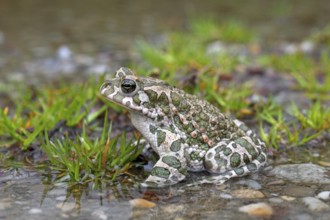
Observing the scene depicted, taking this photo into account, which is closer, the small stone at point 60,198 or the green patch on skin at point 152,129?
the small stone at point 60,198

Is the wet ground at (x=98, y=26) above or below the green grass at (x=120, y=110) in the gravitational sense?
above

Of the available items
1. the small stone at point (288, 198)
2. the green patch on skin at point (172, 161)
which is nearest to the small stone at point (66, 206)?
the green patch on skin at point (172, 161)

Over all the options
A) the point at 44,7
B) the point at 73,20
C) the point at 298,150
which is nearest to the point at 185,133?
the point at 298,150

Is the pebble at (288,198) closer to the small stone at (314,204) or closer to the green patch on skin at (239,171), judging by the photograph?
the small stone at (314,204)

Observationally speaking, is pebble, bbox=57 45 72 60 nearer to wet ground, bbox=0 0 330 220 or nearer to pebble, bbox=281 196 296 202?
wet ground, bbox=0 0 330 220

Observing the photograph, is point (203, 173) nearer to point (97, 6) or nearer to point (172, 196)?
point (172, 196)

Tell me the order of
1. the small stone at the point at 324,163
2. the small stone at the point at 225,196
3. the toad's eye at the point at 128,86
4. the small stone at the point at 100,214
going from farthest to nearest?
1. the small stone at the point at 324,163
2. the toad's eye at the point at 128,86
3. the small stone at the point at 225,196
4. the small stone at the point at 100,214

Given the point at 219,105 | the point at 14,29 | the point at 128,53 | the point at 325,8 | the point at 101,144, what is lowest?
the point at 101,144

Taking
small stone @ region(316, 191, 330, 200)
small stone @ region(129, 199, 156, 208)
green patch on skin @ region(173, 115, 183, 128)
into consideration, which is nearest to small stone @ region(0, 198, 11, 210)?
small stone @ region(129, 199, 156, 208)
